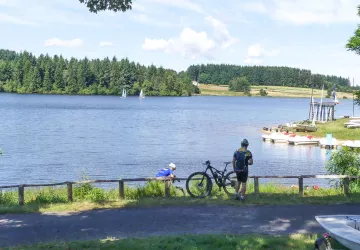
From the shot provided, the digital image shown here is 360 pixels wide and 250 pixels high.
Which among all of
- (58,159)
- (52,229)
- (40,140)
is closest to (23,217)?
(52,229)

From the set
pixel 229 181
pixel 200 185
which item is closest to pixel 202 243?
pixel 200 185

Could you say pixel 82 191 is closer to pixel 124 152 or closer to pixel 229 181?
pixel 229 181

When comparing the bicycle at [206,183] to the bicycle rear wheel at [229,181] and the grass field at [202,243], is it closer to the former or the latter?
the bicycle rear wheel at [229,181]

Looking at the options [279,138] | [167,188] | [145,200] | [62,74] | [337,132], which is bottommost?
[279,138]

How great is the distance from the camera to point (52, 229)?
33.7 ft

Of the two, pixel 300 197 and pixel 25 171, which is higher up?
pixel 300 197

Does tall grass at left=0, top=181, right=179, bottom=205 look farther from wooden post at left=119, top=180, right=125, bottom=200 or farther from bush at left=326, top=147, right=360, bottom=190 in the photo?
bush at left=326, top=147, right=360, bottom=190

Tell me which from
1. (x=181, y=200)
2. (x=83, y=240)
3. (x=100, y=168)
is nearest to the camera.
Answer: (x=83, y=240)

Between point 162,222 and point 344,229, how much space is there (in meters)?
4.09

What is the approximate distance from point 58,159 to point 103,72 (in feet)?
513

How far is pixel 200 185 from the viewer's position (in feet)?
48.0

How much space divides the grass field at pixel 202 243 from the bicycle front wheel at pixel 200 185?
17.1 ft

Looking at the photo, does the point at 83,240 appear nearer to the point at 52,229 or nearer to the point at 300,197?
the point at 52,229

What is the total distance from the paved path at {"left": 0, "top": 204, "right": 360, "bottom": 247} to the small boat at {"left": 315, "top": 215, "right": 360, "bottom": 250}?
70 cm
